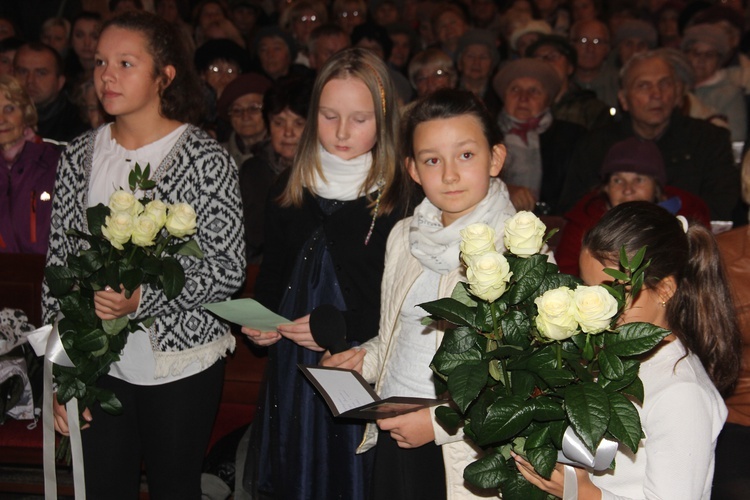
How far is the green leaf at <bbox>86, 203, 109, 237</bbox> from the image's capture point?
2.64m

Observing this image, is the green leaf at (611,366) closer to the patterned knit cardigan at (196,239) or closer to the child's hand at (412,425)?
the child's hand at (412,425)

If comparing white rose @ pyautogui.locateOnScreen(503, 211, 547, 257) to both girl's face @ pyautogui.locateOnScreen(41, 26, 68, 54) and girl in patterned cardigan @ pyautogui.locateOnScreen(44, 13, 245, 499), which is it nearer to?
girl in patterned cardigan @ pyautogui.locateOnScreen(44, 13, 245, 499)

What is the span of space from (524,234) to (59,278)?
5.13ft

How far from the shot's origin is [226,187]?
2.84 meters

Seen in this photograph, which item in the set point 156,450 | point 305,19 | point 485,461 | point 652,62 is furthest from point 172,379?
point 305,19

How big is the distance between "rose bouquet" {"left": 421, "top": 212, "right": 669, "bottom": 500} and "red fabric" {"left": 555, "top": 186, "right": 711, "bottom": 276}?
1.98m

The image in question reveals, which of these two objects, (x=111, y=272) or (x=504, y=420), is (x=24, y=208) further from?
(x=504, y=420)

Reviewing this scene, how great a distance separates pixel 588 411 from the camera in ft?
5.57

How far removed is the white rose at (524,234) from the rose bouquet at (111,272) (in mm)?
1125

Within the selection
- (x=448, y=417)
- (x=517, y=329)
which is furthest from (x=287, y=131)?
(x=517, y=329)

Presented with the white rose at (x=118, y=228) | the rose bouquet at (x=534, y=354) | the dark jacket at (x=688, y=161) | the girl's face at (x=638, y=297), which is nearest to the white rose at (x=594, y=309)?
the rose bouquet at (x=534, y=354)

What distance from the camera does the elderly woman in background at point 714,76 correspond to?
6277mm

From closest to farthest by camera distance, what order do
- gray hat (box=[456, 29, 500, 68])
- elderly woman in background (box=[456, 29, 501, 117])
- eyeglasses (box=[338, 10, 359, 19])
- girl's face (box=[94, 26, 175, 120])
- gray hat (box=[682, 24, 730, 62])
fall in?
girl's face (box=[94, 26, 175, 120]) < gray hat (box=[682, 24, 730, 62]) < elderly woman in background (box=[456, 29, 501, 117]) < gray hat (box=[456, 29, 500, 68]) < eyeglasses (box=[338, 10, 359, 19])

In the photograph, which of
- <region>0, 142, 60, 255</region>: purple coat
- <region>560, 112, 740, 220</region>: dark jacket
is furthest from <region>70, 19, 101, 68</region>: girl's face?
<region>560, 112, 740, 220</region>: dark jacket
